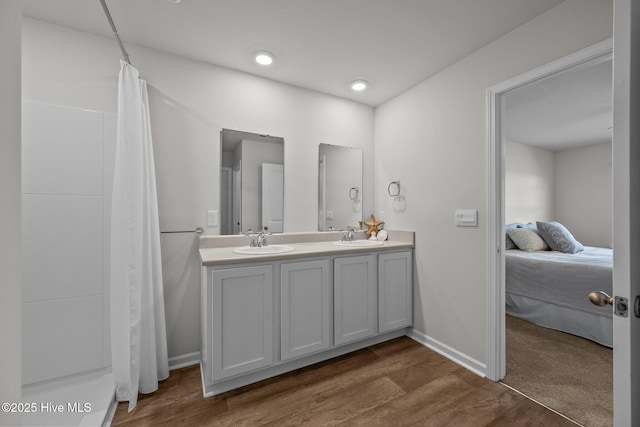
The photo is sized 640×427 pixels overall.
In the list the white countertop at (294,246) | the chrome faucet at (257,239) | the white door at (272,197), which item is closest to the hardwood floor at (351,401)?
the white countertop at (294,246)

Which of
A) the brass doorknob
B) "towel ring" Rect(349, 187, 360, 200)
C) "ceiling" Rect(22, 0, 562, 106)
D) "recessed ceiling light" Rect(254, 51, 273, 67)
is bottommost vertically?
the brass doorknob

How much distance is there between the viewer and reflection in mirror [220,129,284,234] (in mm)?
2197

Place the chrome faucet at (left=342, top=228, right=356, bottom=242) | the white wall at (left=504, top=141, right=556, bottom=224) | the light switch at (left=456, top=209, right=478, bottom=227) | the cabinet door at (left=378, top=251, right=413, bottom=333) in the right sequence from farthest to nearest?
the white wall at (left=504, top=141, right=556, bottom=224), the chrome faucet at (left=342, top=228, right=356, bottom=242), the cabinet door at (left=378, top=251, right=413, bottom=333), the light switch at (left=456, top=209, right=478, bottom=227)

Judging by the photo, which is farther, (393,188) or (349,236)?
(393,188)

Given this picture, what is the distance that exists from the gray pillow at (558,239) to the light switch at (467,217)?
238 cm

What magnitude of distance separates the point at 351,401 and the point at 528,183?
4621 mm

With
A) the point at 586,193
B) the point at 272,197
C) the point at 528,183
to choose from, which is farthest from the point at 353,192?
the point at 586,193

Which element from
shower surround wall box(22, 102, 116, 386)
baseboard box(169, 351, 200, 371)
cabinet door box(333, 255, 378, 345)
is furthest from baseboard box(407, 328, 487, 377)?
shower surround wall box(22, 102, 116, 386)

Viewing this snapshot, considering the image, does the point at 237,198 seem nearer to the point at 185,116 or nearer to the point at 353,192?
the point at 185,116

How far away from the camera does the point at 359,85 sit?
97.4 inches

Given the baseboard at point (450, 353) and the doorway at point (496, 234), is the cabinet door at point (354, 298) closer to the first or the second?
the baseboard at point (450, 353)

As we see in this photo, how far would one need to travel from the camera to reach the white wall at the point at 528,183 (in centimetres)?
423

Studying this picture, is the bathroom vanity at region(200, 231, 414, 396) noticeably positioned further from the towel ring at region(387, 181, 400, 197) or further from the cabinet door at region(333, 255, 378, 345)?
the towel ring at region(387, 181, 400, 197)

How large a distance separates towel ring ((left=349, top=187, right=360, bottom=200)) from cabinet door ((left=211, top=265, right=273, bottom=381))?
1.34 metres
